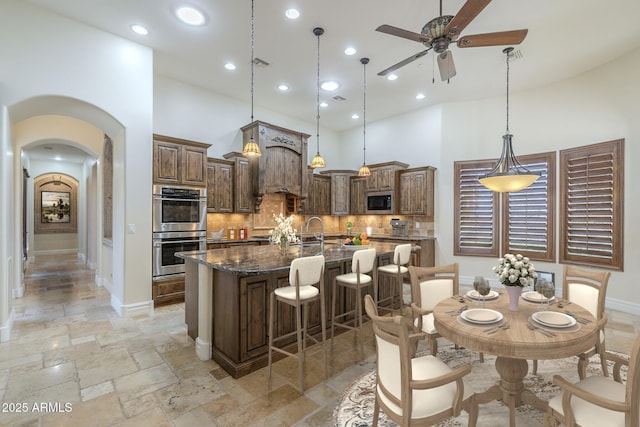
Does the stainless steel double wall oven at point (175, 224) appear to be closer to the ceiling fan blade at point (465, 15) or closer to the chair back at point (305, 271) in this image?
the chair back at point (305, 271)

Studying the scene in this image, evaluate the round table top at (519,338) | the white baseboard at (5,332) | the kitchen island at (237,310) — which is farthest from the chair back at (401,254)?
the white baseboard at (5,332)

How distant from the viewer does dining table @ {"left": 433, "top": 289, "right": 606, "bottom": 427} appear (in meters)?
1.65

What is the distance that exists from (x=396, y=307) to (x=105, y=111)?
4.97 metres

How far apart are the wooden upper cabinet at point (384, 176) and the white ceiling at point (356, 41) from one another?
60.8 inches

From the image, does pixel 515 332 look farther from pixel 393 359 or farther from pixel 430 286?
pixel 430 286

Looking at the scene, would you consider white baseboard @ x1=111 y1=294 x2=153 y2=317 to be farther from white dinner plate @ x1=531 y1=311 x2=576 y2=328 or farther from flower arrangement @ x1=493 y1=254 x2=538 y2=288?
white dinner plate @ x1=531 y1=311 x2=576 y2=328

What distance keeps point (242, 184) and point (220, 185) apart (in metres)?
0.47

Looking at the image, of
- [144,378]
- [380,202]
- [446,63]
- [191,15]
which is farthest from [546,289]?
[380,202]

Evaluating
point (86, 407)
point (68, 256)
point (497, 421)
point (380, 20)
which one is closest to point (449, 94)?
point (380, 20)

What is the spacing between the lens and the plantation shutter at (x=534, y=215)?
5375mm

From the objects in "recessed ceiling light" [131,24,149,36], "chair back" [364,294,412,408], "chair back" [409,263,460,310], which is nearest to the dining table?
"chair back" [409,263,460,310]

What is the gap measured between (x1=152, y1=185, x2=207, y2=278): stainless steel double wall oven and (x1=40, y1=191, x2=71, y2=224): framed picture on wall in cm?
889

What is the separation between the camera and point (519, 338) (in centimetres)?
170

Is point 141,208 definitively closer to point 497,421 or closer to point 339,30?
point 339,30
